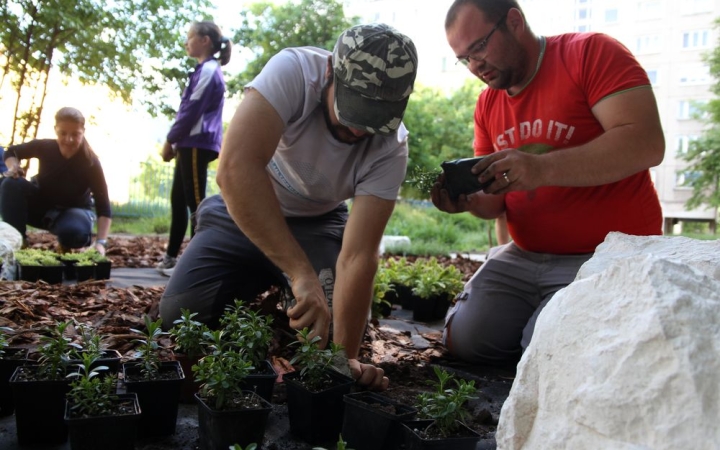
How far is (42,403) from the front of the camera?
1.81 metres

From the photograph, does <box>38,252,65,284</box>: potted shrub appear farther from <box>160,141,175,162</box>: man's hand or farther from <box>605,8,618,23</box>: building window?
<box>605,8,618,23</box>: building window

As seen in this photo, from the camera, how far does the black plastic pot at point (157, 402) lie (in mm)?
1896

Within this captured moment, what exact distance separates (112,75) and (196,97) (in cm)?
534

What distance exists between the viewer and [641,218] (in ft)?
9.44

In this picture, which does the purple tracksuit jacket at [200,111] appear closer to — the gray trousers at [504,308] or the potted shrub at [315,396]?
the gray trousers at [504,308]

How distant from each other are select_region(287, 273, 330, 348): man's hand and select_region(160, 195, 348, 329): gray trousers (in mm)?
664

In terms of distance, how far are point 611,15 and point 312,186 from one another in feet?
75.2

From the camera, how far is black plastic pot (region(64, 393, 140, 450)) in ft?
5.32

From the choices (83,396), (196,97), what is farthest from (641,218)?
(196,97)

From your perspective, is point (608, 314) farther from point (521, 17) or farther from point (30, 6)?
point (30, 6)

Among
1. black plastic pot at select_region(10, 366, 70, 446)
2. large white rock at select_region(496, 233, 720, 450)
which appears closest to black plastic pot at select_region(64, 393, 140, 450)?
black plastic pot at select_region(10, 366, 70, 446)

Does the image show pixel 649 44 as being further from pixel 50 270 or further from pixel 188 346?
pixel 188 346

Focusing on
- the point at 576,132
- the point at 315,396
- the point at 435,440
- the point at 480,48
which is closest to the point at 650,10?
the point at 576,132

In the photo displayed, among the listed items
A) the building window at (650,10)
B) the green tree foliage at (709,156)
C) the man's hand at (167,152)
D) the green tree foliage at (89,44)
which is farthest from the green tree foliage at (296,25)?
the building window at (650,10)
